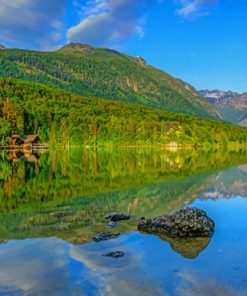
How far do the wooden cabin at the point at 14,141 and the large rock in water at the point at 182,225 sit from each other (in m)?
140

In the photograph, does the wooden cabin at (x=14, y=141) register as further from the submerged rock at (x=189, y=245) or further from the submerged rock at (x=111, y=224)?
the submerged rock at (x=189, y=245)

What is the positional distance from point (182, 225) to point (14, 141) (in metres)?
143

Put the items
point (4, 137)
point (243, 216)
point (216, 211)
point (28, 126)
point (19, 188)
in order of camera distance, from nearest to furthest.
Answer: point (243, 216) < point (216, 211) < point (19, 188) < point (4, 137) < point (28, 126)

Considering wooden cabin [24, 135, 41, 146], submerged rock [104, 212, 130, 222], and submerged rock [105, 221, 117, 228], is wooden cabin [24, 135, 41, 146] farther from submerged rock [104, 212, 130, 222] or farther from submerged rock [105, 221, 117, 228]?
submerged rock [105, 221, 117, 228]

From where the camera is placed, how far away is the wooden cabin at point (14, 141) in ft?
492

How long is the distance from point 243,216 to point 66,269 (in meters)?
12.1

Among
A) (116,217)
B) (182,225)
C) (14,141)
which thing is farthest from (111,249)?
(14,141)

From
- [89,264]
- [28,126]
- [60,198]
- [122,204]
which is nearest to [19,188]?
[60,198]

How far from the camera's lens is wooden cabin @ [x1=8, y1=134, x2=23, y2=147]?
150 meters

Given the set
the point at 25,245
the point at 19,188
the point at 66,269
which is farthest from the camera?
the point at 19,188

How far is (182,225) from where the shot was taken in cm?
1595

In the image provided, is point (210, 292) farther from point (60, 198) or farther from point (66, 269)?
point (60, 198)

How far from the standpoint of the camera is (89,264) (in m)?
12.2

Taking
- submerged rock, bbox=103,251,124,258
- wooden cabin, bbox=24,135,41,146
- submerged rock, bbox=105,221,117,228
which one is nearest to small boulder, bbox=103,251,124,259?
submerged rock, bbox=103,251,124,258
